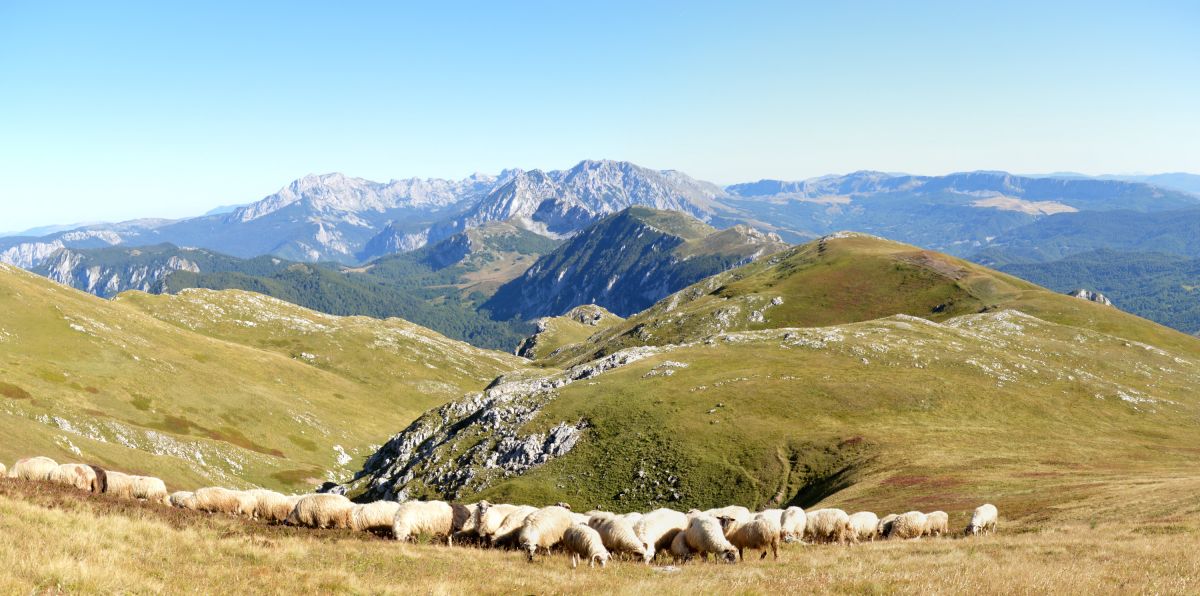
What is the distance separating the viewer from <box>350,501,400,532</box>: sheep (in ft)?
99.2

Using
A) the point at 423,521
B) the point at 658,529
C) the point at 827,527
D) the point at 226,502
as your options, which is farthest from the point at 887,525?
the point at 226,502

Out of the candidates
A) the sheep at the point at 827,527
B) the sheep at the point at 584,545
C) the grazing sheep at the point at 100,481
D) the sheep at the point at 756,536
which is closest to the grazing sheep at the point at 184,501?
the grazing sheep at the point at 100,481

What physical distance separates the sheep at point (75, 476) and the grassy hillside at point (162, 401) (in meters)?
36.8

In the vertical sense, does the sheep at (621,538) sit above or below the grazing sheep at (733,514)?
above

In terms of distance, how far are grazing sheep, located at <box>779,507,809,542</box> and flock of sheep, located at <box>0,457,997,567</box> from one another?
2.1 inches

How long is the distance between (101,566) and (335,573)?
616cm

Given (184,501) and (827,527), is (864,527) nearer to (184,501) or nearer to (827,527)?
(827,527)

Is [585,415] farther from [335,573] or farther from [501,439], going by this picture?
[335,573]

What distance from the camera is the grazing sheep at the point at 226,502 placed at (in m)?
32.0

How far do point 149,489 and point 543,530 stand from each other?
22.1 m

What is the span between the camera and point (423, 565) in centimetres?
2312

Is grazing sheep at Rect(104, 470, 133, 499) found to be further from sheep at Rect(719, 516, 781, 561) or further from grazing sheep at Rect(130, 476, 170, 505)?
sheep at Rect(719, 516, 781, 561)

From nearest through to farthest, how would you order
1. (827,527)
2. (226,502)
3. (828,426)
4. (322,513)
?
(322,513) → (226,502) → (827,527) → (828,426)

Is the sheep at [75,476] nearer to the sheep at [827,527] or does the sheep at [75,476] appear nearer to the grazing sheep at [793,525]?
the grazing sheep at [793,525]
